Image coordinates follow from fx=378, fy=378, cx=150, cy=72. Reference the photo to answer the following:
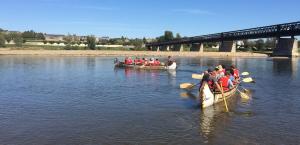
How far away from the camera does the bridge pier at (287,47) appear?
95412 mm

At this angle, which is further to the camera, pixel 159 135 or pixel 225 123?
pixel 225 123

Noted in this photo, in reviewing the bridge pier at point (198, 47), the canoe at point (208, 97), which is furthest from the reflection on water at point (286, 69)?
the bridge pier at point (198, 47)

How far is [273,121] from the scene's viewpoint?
1736 centimetres

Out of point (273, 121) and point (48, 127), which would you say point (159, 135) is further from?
point (273, 121)

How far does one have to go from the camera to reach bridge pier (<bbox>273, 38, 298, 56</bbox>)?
95.4 meters

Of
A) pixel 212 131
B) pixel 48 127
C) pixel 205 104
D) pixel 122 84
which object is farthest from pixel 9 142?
pixel 122 84

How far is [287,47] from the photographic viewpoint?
97312 mm

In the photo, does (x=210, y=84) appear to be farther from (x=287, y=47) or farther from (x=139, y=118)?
(x=287, y=47)

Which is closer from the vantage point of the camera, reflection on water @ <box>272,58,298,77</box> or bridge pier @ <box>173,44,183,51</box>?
reflection on water @ <box>272,58,298,77</box>

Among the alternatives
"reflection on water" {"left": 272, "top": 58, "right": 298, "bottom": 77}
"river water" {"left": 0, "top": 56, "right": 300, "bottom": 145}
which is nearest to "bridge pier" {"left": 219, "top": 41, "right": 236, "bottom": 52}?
"reflection on water" {"left": 272, "top": 58, "right": 298, "bottom": 77}

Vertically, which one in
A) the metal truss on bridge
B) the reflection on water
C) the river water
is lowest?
the river water

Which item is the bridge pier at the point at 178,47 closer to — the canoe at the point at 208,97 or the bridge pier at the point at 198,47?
the bridge pier at the point at 198,47

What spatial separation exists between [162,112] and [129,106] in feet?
7.76

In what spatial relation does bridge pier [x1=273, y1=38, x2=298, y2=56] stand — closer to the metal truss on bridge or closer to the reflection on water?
the metal truss on bridge
